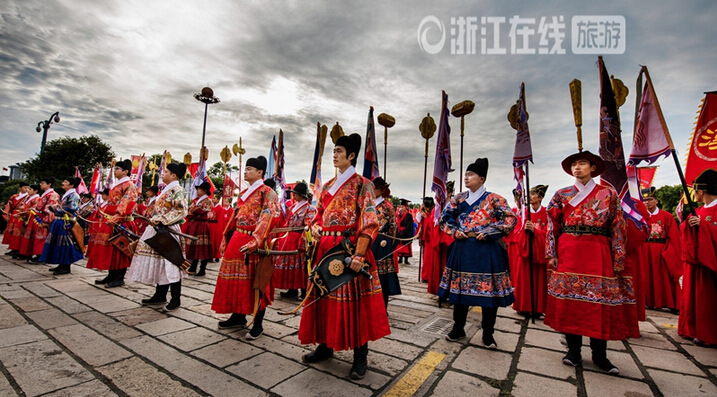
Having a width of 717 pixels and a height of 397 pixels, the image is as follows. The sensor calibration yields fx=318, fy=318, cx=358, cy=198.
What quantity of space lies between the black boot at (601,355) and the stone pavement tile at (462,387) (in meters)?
1.24

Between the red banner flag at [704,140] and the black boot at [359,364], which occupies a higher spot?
the red banner flag at [704,140]

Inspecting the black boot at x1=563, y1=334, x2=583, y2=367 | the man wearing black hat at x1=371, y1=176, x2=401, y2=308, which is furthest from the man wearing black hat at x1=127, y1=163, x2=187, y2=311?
the black boot at x1=563, y1=334, x2=583, y2=367

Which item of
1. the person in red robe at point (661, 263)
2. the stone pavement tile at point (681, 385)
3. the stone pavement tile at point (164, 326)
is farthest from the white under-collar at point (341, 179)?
the person in red robe at point (661, 263)

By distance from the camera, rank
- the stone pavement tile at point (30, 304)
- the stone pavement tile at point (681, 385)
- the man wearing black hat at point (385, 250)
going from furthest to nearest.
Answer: the man wearing black hat at point (385, 250)
the stone pavement tile at point (30, 304)
the stone pavement tile at point (681, 385)

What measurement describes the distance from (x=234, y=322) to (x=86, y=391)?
158 centimetres

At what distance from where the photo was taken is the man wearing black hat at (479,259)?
343 cm

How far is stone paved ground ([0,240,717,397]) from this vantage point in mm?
2383

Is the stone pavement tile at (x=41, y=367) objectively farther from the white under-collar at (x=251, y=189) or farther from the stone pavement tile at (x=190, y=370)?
the white under-collar at (x=251, y=189)

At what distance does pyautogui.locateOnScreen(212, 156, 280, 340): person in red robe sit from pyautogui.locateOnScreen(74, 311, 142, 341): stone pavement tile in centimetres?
89

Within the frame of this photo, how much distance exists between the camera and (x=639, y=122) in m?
3.73

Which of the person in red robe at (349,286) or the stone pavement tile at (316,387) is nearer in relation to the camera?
the stone pavement tile at (316,387)

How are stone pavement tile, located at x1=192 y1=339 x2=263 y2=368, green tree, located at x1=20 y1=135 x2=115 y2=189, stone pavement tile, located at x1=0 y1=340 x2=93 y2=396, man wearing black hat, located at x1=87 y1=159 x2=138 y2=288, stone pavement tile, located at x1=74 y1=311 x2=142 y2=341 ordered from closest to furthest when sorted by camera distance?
1. stone pavement tile, located at x1=0 y1=340 x2=93 y2=396
2. stone pavement tile, located at x1=192 y1=339 x2=263 y2=368
3. stone pavement tile, located at x1=74 y1=311 x2=142 y2=341
4. man wearing black hat, located at x1=87 y1=159 x2=138 y2=288
5. green tree, located at x1=20 y1=135 x2=115 y2=189

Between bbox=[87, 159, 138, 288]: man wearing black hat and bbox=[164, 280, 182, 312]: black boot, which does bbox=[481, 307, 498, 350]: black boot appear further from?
bbox=[87, 159, 138, 288]: man wearing black hat

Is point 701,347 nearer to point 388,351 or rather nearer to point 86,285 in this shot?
point 388,351
